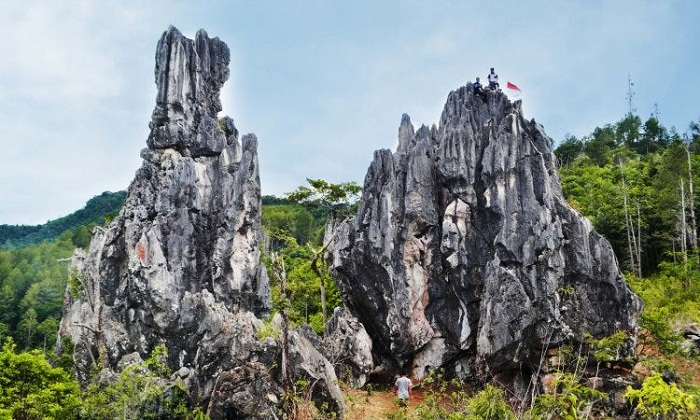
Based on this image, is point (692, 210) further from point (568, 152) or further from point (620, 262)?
point (568, 152)

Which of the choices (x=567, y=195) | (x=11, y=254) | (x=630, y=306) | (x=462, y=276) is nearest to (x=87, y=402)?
(x=462, y=276)

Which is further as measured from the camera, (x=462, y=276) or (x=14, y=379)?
(x=462, y=276)

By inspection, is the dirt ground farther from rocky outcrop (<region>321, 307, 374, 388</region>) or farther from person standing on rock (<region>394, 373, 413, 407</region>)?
rocky outcrop (<region>321, 307, 374, 388</region>)

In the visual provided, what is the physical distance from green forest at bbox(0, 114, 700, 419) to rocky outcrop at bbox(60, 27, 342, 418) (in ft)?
5.77

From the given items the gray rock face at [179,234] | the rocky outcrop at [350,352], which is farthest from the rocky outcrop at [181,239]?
the rocky outcrop at [350,352]

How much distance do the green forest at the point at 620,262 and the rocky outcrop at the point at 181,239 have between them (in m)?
1.76

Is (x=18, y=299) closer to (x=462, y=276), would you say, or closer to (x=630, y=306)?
(x=462, y=276)

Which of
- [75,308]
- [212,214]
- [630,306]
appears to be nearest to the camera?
[630,306]

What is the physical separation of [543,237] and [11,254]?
Answer: 7422 centimetres

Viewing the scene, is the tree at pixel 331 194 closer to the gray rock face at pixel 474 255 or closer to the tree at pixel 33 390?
the gray rock face at pixel 474 255

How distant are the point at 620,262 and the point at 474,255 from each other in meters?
17.8

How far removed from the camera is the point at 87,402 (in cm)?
1489

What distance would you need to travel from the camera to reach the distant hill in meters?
95.3

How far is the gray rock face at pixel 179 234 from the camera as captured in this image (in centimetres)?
2255
